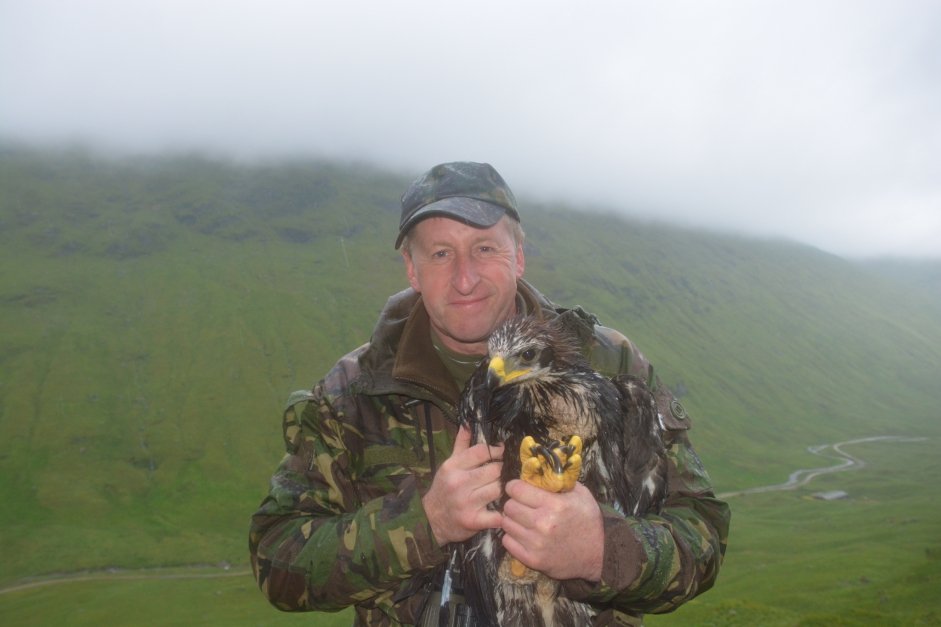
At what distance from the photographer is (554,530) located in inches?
163

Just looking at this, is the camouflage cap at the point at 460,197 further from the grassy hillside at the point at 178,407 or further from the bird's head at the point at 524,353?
the grassy hillside at the point at 178,407

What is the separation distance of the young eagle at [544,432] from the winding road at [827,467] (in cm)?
9944

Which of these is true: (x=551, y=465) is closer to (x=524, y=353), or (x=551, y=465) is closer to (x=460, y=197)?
(x=524, y=353)

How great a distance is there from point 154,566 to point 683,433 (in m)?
101

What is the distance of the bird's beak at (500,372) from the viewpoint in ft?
16.3

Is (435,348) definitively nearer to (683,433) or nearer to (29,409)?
(683,433)

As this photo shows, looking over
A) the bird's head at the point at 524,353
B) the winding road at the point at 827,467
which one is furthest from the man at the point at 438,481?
the winding road at the point at 827,467

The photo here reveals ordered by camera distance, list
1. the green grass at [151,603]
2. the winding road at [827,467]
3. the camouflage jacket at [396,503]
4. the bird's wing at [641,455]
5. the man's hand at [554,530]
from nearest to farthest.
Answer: the man's hand at [554,530] → the camouflage jacket at [396,503] → the bird's wing at [641,455] → the green grass at [151,603] → the winding road at [827,467]

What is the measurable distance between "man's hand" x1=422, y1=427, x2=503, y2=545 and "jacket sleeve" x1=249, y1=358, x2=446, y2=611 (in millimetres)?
141

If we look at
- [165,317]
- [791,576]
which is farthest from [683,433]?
[165,317]

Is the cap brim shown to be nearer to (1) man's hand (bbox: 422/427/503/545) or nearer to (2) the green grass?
(1) man's hand (bbox: 422/427/503/545)

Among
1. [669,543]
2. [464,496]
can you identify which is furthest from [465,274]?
[669,543]

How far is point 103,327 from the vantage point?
516ft

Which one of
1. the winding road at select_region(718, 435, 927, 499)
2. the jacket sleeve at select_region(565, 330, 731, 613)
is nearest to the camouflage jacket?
the jacket sleeve at select_region(565, 330, 731, 613)
